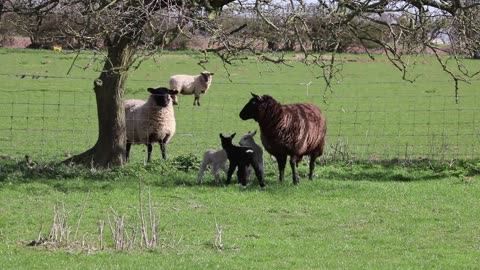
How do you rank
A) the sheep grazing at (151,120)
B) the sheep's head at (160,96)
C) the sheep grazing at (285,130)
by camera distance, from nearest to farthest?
the sheep grazing at (285,130), the sheep grazing at (151,120), the sheep's head at (160,96)

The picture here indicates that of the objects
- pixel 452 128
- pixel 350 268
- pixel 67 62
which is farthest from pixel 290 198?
pixel 67 62

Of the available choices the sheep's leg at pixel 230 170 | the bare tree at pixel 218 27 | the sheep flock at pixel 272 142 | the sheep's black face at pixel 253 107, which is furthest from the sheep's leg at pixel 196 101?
the sheep's leg at pixel 230 170

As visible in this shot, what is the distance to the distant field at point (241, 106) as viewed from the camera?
19312 millimetres

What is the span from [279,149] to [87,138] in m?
7.94

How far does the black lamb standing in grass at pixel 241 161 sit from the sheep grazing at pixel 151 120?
3468mm

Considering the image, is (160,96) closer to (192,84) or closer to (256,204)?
(256,204)

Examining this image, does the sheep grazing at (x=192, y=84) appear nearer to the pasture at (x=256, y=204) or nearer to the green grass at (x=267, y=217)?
the pasture at (x=256, y=204)

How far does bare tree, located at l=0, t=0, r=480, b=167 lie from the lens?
12.6 metres

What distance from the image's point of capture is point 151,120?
17.1 metres

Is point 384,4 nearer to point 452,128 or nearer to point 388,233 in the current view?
point 388,233

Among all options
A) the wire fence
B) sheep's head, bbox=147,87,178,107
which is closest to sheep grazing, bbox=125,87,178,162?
sheep's head, bbox=147,87,178,107

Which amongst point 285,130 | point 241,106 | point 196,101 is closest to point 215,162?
point 285,130

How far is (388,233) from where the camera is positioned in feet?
34.4

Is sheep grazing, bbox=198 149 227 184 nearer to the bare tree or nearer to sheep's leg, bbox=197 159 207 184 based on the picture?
sheep's leg, bbox=197 159 207 184
